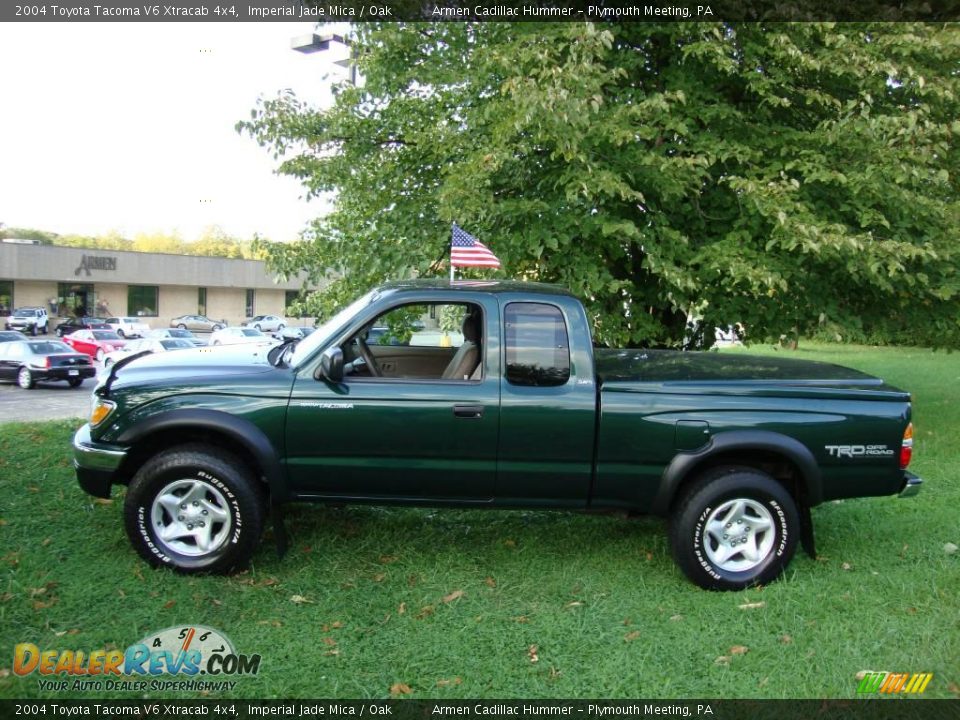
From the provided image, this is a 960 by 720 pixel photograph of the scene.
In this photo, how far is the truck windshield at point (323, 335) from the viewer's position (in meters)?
4.75

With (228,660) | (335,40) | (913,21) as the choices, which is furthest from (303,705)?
(335,40)

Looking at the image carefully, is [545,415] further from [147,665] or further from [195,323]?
[195,323]

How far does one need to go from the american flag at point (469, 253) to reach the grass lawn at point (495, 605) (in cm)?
251

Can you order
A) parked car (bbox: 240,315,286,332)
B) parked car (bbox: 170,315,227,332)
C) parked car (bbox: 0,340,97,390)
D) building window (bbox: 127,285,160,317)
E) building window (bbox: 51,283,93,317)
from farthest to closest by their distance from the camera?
building window (bbox: 127,285,160,317), parked car (bbox: 170,315,227,332), building window (bbox: 51,283,93,317), parked car (bbox: 240,315,286,332), parked car (bbox: 0,340,97,390)

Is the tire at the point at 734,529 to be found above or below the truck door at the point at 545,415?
below

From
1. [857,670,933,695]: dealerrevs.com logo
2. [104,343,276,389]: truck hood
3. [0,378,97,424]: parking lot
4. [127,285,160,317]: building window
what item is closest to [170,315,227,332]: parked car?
[127,285,160,317]: building window

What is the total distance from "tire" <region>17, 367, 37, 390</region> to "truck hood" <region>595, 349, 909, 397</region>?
22.3m

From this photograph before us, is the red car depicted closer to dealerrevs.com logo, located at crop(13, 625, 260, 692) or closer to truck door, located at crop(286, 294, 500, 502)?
truck door, located at crop(286, 294, 500, 502)

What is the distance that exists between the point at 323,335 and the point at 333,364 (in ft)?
1.48

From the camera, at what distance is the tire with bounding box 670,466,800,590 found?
461 cm

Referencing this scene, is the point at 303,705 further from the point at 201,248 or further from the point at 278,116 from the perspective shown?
the point at 201,248

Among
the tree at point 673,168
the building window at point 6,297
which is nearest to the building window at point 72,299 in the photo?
the building window at point 6,297

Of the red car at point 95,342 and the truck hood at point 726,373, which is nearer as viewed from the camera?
the truck hood at point 726,373

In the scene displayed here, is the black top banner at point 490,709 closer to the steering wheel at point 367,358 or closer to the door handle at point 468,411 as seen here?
the door handle at point 468,411
